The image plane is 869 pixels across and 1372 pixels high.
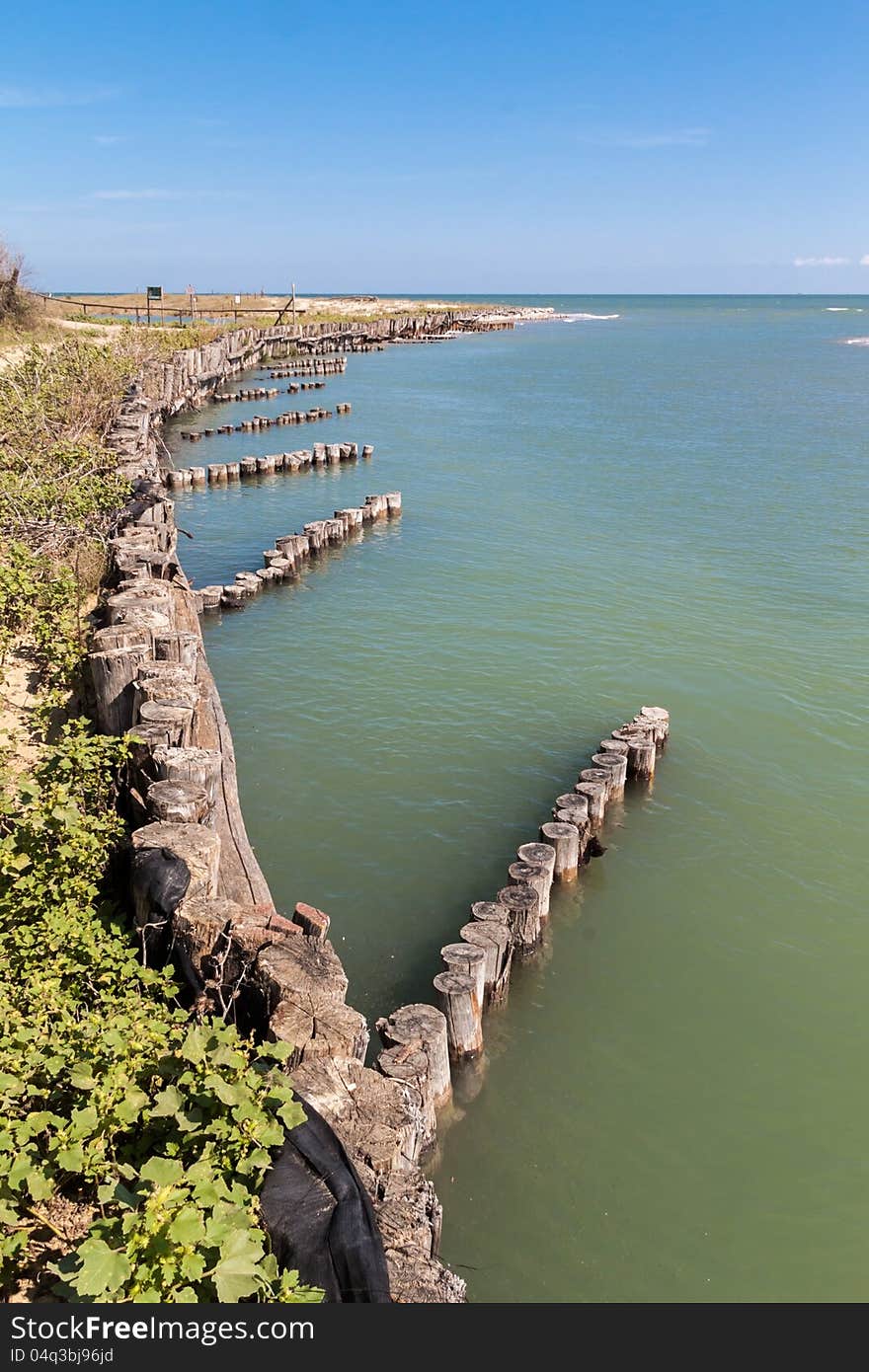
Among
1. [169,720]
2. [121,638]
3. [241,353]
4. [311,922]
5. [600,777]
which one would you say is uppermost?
[241,353]

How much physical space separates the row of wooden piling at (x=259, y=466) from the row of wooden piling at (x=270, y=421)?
4.43m

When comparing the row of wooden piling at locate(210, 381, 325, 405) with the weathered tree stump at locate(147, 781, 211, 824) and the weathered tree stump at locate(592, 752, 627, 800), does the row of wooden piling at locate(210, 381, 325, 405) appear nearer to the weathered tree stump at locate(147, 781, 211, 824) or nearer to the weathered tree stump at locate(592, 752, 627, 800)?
the weathered tree stump at locate(592, 752, 627, 800)

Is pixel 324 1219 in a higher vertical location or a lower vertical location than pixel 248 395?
lower

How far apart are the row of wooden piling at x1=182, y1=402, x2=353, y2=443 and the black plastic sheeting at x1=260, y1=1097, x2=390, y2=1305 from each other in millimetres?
32416

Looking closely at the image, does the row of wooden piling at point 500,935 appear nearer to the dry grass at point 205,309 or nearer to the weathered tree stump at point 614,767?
the weathered tree stump at point 614,767

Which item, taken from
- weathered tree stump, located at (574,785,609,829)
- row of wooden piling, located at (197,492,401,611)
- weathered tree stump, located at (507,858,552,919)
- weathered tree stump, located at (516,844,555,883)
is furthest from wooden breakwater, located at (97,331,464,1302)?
row of wooden piling, located at (197,492,401,611)

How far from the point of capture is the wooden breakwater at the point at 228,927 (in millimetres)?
4418

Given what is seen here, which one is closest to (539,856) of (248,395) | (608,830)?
(608,830)

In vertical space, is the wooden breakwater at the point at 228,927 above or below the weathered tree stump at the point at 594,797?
above

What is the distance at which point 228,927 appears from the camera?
18.7 ft

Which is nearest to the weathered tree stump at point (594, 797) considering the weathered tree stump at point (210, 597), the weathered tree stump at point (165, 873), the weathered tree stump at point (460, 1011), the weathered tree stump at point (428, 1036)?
the weathered tree stump at point (460, 1011)

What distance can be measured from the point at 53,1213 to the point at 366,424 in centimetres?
3595

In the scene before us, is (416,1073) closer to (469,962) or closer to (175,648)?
(469,962)

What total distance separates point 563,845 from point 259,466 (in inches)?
840
